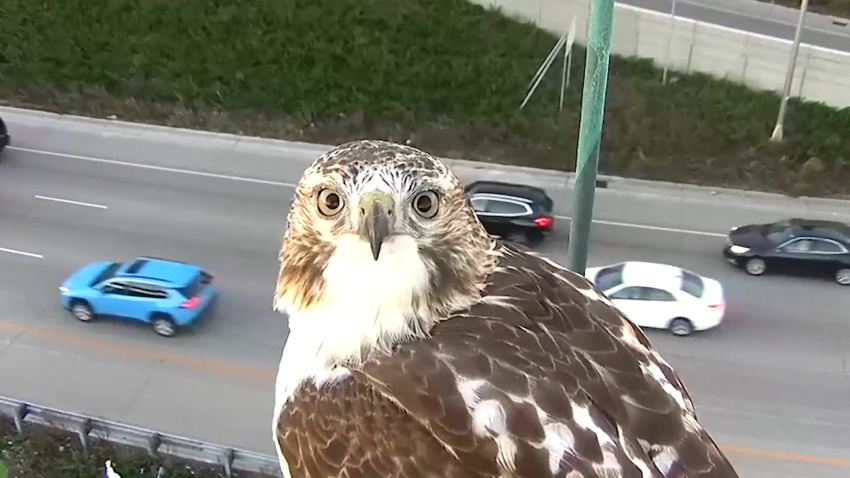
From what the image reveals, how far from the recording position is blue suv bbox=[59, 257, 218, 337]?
5.71 metres

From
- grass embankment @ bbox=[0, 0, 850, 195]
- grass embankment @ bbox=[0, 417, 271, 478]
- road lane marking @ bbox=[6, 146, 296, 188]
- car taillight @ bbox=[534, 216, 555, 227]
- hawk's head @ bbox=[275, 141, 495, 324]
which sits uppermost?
hawk's head @ bbox=[275, 141, 495, 324]

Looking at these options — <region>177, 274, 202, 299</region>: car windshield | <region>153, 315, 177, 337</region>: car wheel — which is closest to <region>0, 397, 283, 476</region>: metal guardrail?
<region>153, 315, 177, 337</region>: car wheel

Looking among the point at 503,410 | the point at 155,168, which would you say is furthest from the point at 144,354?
the point at 503,410

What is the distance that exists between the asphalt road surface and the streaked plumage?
6.95 metres

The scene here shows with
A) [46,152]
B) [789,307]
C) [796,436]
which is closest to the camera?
[796,436]

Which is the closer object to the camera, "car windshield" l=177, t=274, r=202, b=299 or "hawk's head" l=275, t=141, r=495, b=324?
"hawk's head" l=275, t=141, r=495, b=324

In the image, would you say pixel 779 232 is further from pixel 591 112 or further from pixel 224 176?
pixel 591 112

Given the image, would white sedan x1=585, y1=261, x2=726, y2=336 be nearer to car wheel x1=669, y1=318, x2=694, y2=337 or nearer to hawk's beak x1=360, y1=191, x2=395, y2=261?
car wheel x1=669, y1=318, x2=694, y2=337

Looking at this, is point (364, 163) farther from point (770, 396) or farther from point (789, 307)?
point (789, 307)

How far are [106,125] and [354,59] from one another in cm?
232

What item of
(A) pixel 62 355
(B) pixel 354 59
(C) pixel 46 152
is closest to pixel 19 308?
(A) pixel 62 355

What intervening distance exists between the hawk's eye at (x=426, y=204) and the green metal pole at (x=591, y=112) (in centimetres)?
40

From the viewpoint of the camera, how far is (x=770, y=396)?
534cm

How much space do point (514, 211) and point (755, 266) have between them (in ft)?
5.84
